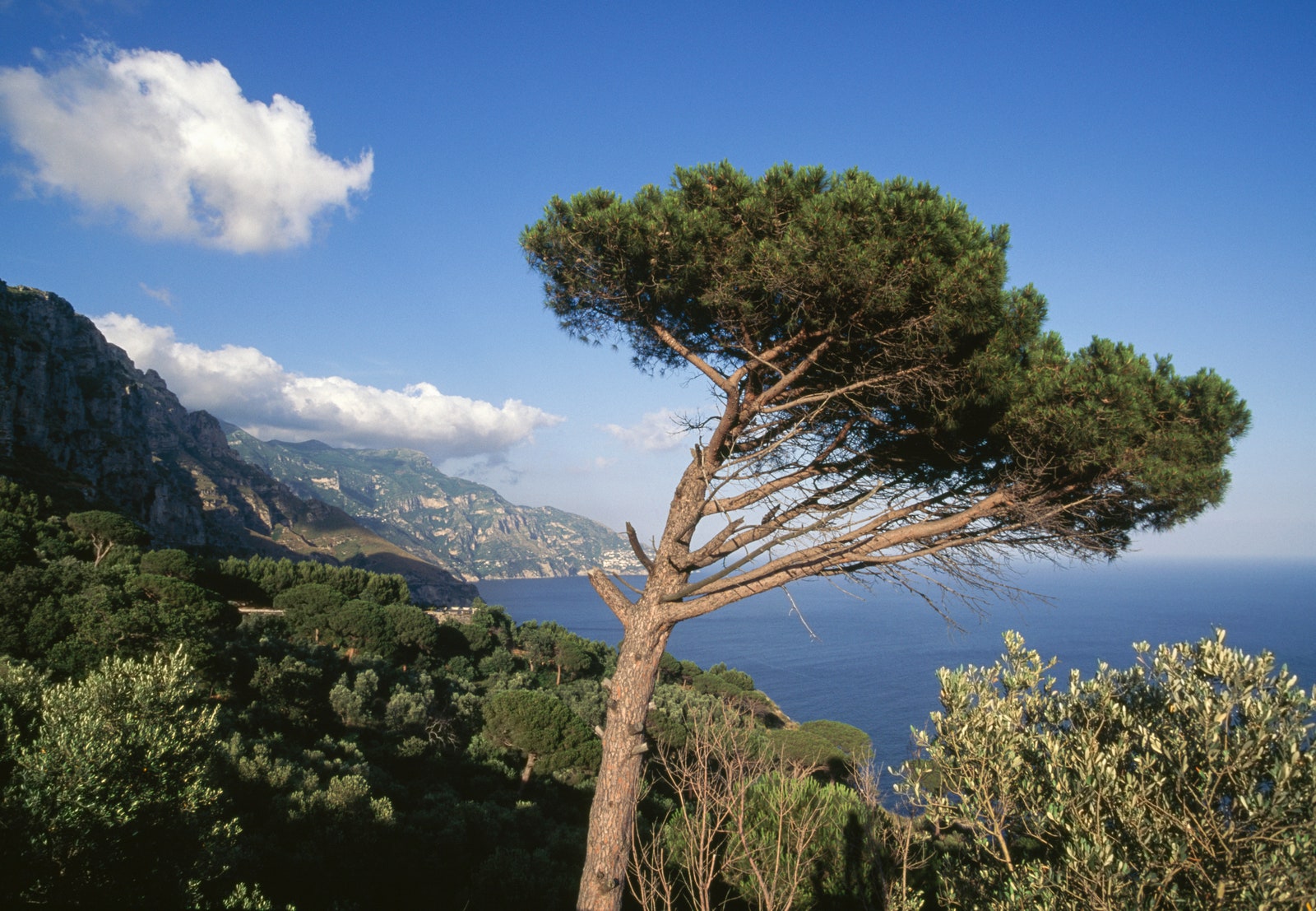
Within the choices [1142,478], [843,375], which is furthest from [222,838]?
[1142,478]

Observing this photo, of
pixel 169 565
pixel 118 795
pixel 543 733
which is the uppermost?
pixel 118 795

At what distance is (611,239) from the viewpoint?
5176mm

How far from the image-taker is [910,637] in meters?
74.3

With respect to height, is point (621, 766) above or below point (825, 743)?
above

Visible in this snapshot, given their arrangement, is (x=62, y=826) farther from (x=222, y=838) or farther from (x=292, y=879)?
(x=292, y=879)

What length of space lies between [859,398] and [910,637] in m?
77.8

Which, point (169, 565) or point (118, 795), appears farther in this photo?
point (169, 565)

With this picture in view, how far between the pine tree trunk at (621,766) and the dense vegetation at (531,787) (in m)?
0.29

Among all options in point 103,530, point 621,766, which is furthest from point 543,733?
point 103,530

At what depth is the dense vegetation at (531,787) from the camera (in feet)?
10.5

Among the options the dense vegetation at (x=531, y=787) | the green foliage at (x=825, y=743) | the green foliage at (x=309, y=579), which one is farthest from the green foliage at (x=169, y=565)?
the green foliage at (x=825, y=743)

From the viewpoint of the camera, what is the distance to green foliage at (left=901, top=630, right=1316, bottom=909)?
2.86 meters

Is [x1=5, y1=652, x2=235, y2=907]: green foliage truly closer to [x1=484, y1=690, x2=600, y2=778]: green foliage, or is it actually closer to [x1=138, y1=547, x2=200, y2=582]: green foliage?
[x1=484, y1=690, x2=600, y2=778]: green foliage

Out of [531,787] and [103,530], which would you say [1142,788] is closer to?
[531,787]
